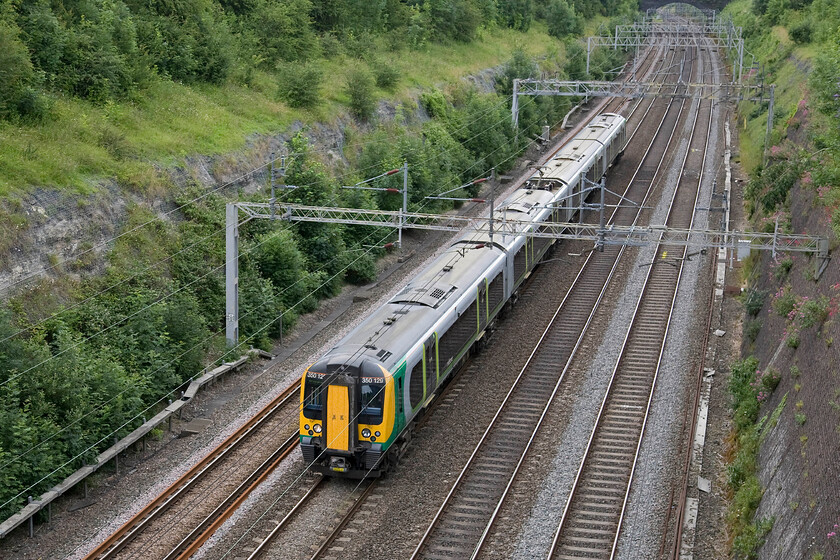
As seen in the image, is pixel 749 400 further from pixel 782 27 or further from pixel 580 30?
pixel 580 30

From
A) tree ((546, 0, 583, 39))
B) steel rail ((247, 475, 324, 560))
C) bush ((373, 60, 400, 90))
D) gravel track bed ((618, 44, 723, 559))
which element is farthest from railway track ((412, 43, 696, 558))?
tree ((546, 0, 583, 39))

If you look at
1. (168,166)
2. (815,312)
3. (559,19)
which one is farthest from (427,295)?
(559,19)

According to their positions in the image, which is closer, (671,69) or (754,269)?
(754,269)

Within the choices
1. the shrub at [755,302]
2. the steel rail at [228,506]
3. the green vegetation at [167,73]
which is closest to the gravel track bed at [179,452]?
the steel rail at [228,506]

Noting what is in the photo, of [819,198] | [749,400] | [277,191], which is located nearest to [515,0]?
[277,191]

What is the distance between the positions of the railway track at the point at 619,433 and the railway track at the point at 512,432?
4.78 feet

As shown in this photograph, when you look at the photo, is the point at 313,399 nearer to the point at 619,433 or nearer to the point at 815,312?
the point at 619,433

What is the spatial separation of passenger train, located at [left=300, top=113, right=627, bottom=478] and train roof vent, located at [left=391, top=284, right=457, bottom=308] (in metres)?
0.03

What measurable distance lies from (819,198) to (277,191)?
18.7 metres

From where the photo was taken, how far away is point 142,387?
2297cm

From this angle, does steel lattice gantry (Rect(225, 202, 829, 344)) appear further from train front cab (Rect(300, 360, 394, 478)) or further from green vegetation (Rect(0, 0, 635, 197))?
train front cab (Rect(300, 360, 394, 478))

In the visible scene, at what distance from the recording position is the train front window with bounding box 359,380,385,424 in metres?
19.2

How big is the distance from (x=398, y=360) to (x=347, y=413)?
1.60 meters

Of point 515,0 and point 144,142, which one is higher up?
point 515,0
